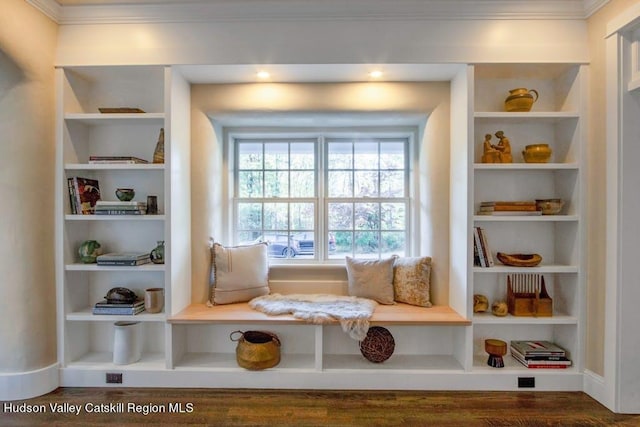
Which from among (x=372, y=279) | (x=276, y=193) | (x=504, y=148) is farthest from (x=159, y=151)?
(x=504, y=148)

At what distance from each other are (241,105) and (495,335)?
2699 mm

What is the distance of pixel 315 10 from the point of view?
2.34 metres

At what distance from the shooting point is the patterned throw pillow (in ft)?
8.87

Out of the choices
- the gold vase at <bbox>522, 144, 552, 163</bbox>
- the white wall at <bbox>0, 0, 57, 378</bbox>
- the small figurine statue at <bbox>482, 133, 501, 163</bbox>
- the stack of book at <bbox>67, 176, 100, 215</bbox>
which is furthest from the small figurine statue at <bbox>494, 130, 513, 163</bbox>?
the white wall at <bbox>0, 0, 57, 378</bbox>

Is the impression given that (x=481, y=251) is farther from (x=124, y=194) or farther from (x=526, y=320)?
(x=124, y=194)

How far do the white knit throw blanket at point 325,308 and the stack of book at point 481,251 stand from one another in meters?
0.82

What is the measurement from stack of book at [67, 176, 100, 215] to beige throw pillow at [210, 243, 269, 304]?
3.06 feet

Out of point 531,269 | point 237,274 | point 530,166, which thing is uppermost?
point 530,166

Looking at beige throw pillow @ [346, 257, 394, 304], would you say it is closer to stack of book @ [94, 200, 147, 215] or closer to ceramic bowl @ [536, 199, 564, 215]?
ceramic bowl @ [536, 199, 564, 215]

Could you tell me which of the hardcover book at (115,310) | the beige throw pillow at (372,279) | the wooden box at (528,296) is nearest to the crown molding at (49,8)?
the hardcover book at (115,310)

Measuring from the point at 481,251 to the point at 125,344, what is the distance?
2.63 meters

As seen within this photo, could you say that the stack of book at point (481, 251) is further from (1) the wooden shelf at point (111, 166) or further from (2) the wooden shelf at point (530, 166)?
(1) the wooden shelf at point (111, 166)

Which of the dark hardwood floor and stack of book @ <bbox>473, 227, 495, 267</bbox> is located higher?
stack of book @ <bbox>473, 227, 495, 267</bbox>

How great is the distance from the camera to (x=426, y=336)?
2.71m
